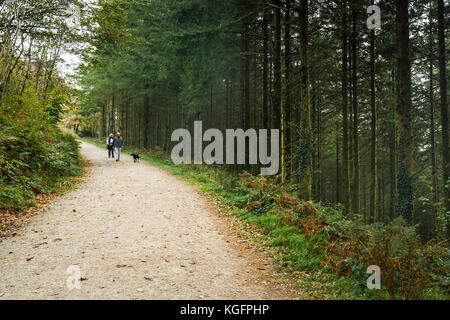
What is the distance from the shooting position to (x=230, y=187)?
11008 mm

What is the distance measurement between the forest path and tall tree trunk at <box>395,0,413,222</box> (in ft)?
17.8

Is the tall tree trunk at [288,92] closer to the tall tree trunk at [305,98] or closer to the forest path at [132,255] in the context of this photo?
the tall tree trunk at [305,98]

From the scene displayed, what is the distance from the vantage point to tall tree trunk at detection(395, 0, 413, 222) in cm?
807

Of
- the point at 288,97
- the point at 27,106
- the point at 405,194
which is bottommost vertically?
the point at 405,194

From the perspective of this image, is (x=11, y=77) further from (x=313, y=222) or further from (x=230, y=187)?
(x=313, y=222)

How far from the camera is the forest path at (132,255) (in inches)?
155

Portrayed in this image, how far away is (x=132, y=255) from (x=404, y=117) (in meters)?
8.52

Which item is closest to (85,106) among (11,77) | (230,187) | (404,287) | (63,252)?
(11,77)

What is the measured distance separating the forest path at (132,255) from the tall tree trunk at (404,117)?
5.41 meters

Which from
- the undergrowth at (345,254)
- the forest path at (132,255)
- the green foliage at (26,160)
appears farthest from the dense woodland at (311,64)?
the green foliage at (26,160)

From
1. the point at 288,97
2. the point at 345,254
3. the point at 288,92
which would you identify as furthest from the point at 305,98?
the point at 345,254

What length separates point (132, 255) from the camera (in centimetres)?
508

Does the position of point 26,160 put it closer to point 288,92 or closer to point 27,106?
point 27,106

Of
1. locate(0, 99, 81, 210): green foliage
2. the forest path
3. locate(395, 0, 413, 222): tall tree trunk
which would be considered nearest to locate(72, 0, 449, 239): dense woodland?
locate(395, 0, 413, 222): tall tree trunk
